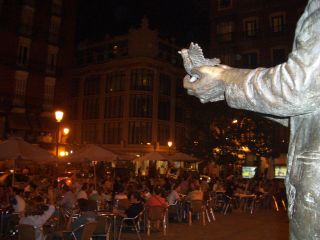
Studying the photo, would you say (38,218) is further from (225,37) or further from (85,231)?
(225,37)

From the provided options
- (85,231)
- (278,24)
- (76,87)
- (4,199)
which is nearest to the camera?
(85,231)

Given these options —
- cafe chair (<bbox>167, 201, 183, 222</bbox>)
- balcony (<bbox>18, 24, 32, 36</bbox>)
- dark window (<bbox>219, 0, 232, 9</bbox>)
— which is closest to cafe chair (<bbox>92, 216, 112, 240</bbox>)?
cafe chair (<bbox>167, 201, 183, 222</bbox>)

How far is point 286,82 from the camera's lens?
4.57 feet

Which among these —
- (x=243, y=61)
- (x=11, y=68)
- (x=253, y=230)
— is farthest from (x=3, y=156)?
(x=243, y=61)

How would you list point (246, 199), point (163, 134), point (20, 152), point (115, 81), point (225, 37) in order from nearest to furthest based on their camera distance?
point (20, 152), point (246, 199), point (225, 37), point (163, 134), point (115, 81)

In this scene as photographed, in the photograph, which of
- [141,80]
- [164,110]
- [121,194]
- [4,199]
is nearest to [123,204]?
[121,194]

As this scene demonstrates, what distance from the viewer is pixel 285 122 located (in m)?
1.83

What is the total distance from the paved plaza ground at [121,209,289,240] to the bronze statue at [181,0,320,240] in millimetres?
9083

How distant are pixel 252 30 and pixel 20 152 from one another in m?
27.4

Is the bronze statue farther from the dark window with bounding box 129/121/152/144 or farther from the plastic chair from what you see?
the dark window with bounding box 129/121/152/144

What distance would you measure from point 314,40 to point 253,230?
12.7 metres

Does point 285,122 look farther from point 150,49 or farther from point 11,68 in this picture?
point 150,49

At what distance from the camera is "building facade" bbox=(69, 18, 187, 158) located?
149ft

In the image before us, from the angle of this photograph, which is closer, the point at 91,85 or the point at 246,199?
the point at 246,199
